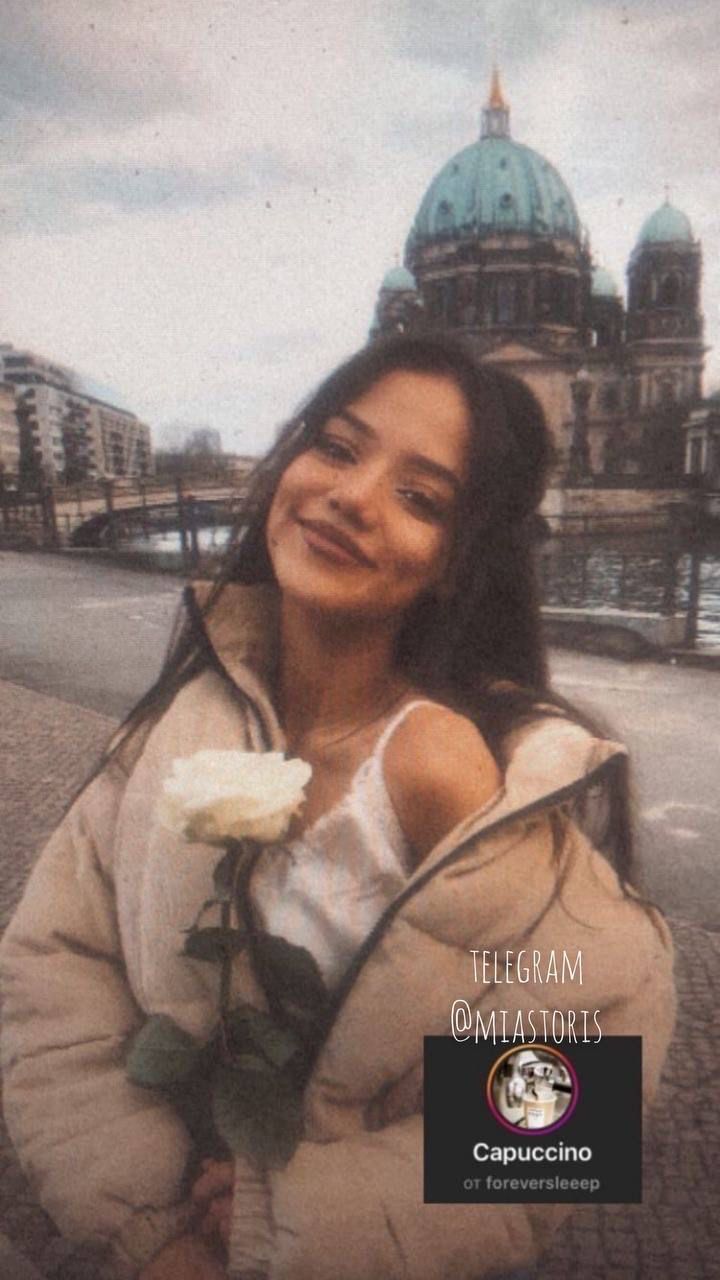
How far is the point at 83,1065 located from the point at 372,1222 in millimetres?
341

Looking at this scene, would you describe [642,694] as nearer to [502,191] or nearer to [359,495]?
[502,191]

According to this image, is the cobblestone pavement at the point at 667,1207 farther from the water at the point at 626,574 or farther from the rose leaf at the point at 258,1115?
the water at the point at 626,574

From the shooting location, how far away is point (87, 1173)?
98cm

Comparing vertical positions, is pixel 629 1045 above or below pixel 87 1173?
above

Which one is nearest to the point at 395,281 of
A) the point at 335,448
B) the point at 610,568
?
the point at 335,448

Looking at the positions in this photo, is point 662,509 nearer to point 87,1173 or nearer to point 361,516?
point 361,516

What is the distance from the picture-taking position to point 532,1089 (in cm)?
99

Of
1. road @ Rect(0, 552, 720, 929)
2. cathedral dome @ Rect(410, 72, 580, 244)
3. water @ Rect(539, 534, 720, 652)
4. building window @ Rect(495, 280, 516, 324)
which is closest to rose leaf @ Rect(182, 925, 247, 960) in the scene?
water @ Rect(539, 534, 720, 652)

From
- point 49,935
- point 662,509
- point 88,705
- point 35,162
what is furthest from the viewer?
point 88,705

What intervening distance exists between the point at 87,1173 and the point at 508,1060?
1.47 feet

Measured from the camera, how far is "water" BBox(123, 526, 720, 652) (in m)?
1.61

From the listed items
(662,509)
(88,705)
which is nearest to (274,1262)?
(662,509)

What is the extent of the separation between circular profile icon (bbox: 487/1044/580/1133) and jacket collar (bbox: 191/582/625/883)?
10.7 inches

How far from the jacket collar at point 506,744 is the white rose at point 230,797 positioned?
0.15 m
